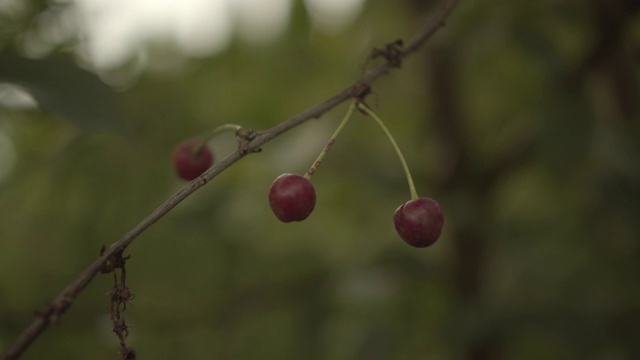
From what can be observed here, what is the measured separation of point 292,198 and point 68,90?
2.22 feet

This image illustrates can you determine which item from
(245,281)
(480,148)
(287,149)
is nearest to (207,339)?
(245,281)

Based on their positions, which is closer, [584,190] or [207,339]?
[584,190]

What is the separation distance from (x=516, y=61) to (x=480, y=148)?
0.42 metres

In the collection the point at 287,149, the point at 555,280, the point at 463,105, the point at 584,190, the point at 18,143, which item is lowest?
the point at 555,280

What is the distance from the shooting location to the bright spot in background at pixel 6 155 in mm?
2920

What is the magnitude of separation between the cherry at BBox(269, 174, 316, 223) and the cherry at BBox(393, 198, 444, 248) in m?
0.18

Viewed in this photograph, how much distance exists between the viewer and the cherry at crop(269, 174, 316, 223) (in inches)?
48.9

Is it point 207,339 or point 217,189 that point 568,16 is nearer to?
point 217,189

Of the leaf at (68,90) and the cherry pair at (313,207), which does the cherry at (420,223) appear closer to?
the cherry pair at (313,207)

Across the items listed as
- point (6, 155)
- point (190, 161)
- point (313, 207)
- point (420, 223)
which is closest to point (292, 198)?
point (313, 207)

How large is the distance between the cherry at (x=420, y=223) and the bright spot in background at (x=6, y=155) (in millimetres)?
2167

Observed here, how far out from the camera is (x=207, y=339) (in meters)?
3.01

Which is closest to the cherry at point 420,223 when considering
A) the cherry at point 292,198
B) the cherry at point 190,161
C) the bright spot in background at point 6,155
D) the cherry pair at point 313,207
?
the cherry pair at point 313,207

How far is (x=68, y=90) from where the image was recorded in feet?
5.19
